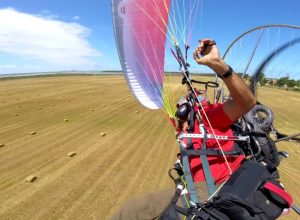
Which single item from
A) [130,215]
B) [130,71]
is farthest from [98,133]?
[130,215]

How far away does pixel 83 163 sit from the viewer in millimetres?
7801

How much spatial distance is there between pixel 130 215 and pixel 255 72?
2.66 m

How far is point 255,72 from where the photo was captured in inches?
186

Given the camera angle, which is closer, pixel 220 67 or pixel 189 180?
pixel 220 67

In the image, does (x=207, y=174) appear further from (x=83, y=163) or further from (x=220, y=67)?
(x=83, y=163)

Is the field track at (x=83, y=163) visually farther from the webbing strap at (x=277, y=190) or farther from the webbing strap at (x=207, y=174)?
the webbing strap at (x=277, y=190)

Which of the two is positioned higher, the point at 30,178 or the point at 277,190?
the point at 277,190

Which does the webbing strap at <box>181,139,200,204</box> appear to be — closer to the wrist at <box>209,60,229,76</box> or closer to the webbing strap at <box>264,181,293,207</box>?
the webbing strap at <box>264,181,293,207</box>

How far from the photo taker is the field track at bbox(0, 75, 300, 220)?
5727 millimetres

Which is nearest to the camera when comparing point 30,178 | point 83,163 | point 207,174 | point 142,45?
point 207,174

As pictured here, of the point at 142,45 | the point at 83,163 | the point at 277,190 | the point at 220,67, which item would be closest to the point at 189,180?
the point at 277,190

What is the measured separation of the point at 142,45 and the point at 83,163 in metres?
3.19

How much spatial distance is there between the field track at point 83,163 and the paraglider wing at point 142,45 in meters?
1.80

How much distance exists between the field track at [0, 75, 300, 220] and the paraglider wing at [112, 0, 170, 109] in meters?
1.80
